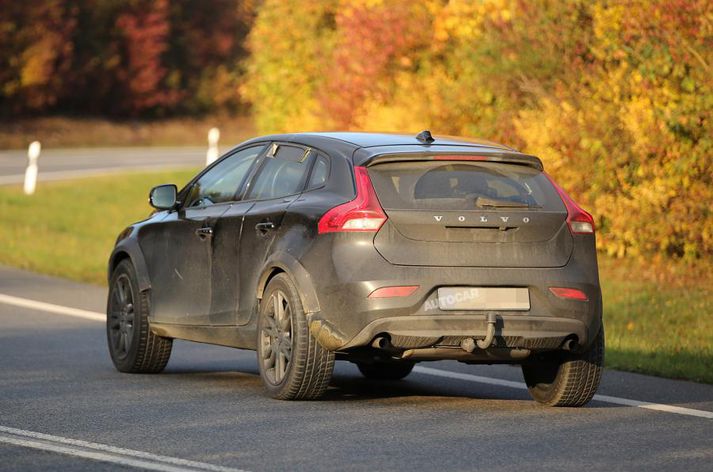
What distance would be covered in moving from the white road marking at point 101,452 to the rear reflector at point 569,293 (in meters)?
2.65

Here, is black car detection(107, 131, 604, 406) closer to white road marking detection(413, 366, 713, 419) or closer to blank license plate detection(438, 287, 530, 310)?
blank license plate detection(438, 287, 530, 310)

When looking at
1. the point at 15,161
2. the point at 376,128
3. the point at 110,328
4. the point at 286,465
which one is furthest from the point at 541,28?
the point at 15,161

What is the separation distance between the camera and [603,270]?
18172 mm

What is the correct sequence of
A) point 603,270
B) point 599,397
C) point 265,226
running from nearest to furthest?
point 265,226, point 599,397, point 603,270

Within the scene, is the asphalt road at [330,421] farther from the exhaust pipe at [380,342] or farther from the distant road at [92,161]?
the distant road at [92,161]

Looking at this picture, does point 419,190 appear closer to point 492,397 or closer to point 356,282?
point 356,282

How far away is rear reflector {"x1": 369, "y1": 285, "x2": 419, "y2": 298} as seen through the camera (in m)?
8.76

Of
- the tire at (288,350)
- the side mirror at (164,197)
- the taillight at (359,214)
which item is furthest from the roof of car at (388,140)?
the side mirror at (164,197)

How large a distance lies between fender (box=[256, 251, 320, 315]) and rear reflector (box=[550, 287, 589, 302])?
4.47 feet

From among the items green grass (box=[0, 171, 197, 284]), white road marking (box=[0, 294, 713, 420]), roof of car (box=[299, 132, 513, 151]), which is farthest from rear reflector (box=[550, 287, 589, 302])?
green grass (box=[0, 171, 197, 284])

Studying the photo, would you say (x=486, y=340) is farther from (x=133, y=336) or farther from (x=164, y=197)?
(x=133, y=336)

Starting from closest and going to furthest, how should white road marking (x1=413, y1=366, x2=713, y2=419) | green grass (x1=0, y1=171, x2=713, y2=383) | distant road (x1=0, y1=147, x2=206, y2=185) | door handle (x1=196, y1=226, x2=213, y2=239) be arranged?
white road marking (x1=413, y1=366, x2=713, y2=419) < door handle (x1=196, y1=226, x2=213, y2=239) < green grass (x1=0, y1=171, x2=713, y2=383) < distant road (x1=0, y1=147, x2=206, y2=185)

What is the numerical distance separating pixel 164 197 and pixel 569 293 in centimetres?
319

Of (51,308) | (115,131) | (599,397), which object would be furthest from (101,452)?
(115,131)
